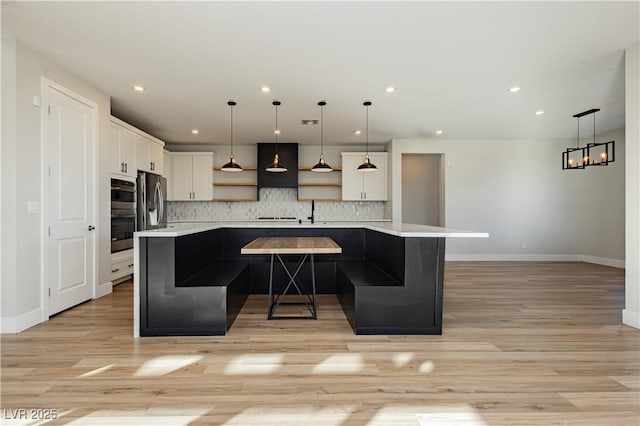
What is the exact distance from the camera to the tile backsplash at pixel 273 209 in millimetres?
7910

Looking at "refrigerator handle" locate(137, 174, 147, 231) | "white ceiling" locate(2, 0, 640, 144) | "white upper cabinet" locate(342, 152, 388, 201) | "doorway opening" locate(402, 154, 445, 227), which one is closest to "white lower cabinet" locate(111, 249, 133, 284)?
"refrigerator handle" locate(137, 174, 147, 231)

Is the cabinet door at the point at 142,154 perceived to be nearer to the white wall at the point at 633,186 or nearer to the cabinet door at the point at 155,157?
the cabinet door at the point at 155,157

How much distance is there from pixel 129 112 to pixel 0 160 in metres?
2.56

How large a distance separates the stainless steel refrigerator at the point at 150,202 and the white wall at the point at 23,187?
2099 mm

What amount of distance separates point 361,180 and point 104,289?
514cm

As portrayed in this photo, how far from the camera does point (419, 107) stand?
5.21m

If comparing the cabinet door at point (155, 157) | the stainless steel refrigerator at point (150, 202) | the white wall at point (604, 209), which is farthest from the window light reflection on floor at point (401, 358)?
the white wall at point (604, 209)

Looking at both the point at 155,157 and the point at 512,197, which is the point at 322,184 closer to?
the point at 155,157

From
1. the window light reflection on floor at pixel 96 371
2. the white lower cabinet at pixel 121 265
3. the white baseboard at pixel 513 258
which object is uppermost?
the white lower cabinet at pixel 121 265

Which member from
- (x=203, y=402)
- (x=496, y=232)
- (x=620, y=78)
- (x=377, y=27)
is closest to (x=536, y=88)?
(x=620, y=78)

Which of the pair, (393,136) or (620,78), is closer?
(620,78)

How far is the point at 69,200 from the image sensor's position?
3.78 metres

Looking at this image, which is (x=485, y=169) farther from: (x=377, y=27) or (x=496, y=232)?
(x=377, y=27)

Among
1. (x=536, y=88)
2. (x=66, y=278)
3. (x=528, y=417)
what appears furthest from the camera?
(x=536, y=88)
